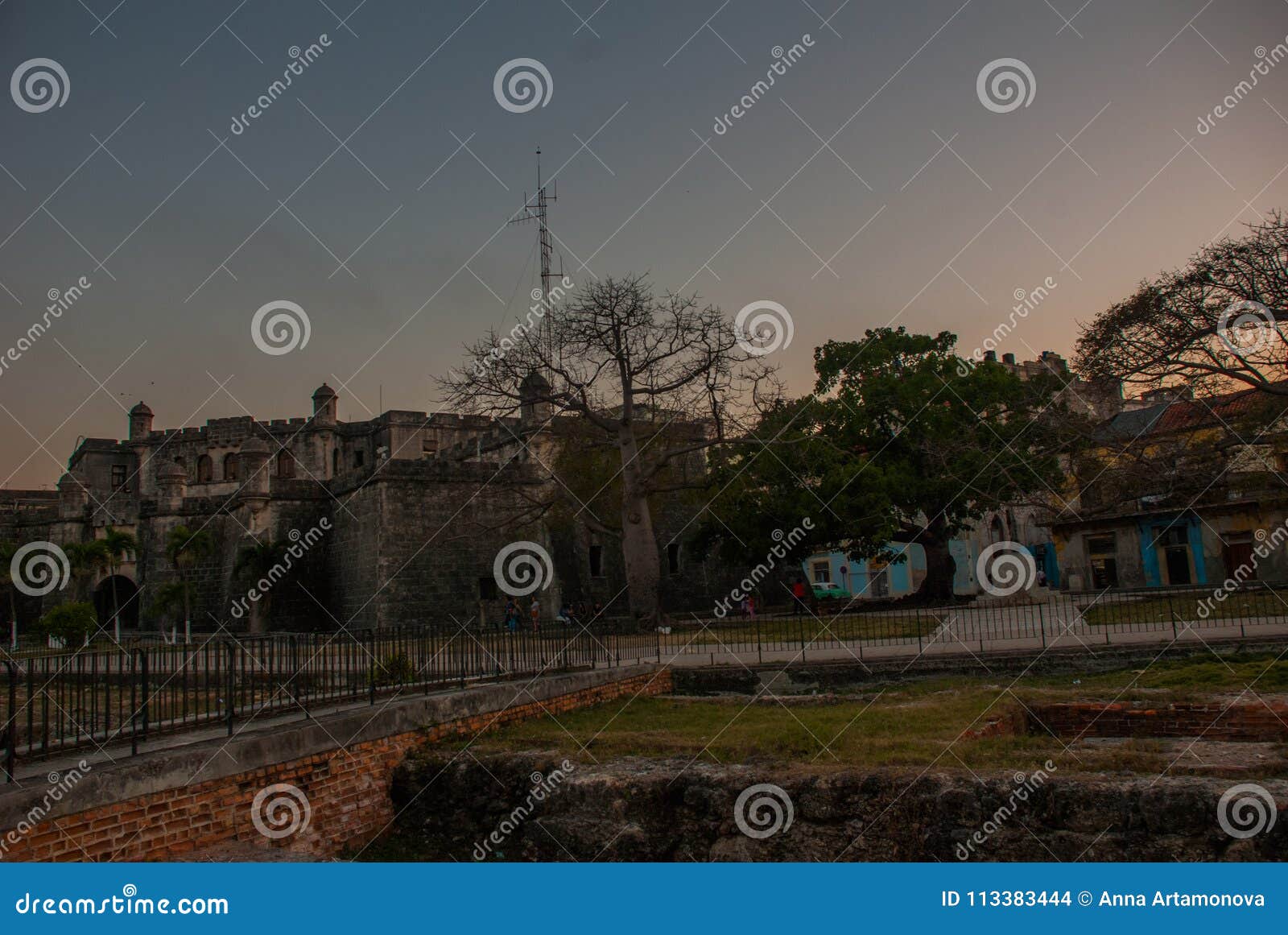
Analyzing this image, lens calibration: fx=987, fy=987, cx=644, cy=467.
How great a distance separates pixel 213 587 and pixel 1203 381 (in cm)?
2708

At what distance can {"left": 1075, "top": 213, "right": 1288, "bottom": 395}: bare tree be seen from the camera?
14.4 metres

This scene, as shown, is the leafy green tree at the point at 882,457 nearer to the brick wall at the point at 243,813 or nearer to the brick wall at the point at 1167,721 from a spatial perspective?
the brick wall at the point at 1167,721

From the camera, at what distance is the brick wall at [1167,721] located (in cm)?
872

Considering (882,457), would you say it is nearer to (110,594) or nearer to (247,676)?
(247,676)

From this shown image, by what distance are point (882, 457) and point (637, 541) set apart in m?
9.44

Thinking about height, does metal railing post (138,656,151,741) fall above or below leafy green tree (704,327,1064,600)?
below

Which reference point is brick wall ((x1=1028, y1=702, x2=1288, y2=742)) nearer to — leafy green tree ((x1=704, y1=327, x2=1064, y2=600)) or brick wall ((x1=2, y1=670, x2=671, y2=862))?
brick wall ((x1=2, y1=670, x2=671, y2=862))

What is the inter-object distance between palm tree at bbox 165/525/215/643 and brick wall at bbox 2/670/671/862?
2337 cm

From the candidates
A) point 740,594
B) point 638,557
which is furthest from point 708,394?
point 740,594

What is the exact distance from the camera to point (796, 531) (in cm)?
2922

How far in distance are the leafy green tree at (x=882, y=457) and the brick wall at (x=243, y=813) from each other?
58.2ft

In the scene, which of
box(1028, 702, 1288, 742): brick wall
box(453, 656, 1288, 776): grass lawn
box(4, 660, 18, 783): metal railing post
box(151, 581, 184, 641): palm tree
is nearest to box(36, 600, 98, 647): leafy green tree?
box(151, 581, 184, 641): palm tree

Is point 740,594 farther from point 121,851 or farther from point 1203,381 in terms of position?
point 121,851

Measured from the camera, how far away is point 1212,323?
1471cm
